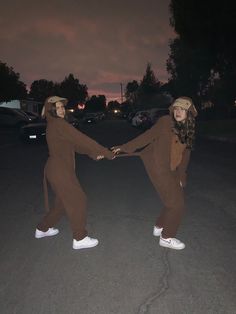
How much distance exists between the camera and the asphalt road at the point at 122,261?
384 cm

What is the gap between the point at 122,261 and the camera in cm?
485

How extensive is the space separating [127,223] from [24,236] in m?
1.55

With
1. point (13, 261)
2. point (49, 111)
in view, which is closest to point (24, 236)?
point (13, 261)

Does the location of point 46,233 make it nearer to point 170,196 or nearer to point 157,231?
point 157,231

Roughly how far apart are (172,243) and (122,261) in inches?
29.4

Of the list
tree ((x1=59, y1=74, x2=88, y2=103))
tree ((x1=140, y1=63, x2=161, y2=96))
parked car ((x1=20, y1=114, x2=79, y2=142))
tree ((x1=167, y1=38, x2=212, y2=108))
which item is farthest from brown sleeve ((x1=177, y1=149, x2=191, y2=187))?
tree ((x1=59, y1=74, x2=88, y2=103))

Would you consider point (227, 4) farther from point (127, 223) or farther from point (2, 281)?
point (2, 281)

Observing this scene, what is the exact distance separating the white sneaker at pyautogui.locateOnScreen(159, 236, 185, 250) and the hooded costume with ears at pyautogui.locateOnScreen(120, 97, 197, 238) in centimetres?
6

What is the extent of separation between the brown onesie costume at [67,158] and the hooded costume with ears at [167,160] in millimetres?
496

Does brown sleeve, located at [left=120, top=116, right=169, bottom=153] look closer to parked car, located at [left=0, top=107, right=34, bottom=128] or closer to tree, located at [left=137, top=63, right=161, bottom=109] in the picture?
parked car, located at [left=0, top=107, right=34, bottom=128]

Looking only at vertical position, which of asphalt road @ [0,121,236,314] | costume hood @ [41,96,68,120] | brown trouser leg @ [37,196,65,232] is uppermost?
costume hood @ [41,96,68,120]

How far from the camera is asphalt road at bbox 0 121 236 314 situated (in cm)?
384

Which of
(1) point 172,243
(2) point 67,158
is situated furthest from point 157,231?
(2) point 67,158

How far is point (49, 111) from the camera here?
5023mm
